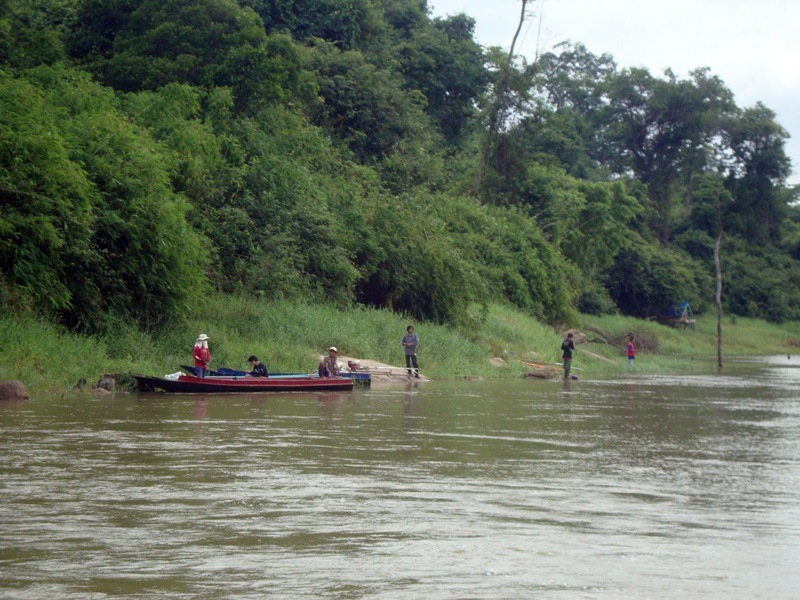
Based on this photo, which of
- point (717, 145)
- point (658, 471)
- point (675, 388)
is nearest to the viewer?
point (658, 471)


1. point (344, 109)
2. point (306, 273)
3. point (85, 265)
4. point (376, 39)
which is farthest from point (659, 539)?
point (376, 39)

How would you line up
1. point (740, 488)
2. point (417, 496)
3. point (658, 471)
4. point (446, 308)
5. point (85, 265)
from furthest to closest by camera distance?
point (446, 308)
point (85, 265)
point (658, 471)
point (740, 488)
point (417, 496)

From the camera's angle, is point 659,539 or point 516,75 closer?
point 659,539

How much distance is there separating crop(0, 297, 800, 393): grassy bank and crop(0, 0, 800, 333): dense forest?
2.34 feet

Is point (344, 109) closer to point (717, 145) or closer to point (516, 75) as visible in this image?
point (516, 75)

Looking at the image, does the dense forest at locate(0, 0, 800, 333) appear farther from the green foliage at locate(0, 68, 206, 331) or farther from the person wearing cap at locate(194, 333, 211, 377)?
the person wearing cap at locate(194, 333, 211, 377)

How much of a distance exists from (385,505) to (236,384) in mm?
11107

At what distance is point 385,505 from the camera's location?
29.4 feet

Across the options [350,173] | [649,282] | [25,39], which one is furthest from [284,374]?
[649,282]

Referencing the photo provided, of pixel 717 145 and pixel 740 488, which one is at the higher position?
pixel 717 145

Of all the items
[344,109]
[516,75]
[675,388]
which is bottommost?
[675,388]

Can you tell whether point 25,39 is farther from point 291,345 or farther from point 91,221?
point 291,345

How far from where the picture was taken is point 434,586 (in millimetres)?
6410

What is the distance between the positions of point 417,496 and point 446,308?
2480cm
